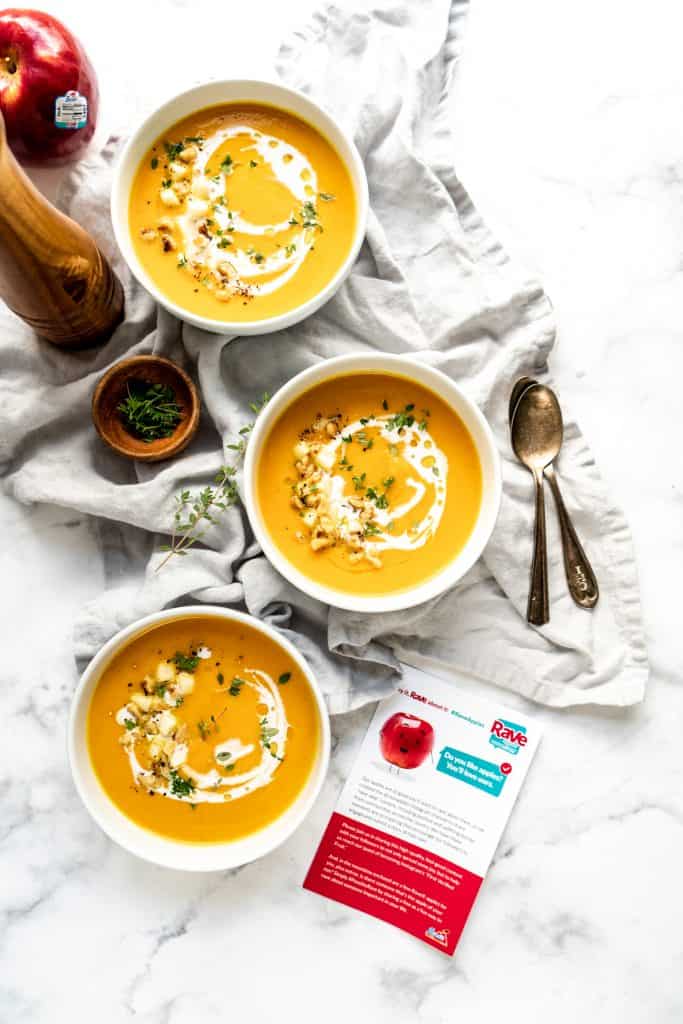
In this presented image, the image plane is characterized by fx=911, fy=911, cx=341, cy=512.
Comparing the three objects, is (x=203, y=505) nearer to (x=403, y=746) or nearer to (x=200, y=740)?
(x=200, y=740)

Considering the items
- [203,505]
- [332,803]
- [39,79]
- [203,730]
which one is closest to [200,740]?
[203,730]

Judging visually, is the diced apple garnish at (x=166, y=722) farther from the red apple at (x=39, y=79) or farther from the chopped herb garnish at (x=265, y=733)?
the red apple at (x=39, y=79)

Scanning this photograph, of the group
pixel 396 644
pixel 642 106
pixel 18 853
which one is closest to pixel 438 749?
pixel 396 644

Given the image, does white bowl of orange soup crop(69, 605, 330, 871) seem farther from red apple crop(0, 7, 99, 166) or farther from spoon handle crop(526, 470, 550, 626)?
red apple crop(0, 7, 99, 166)

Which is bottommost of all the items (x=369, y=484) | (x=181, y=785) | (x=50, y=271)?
(x=181, y=785)

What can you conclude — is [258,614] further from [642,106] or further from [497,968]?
[642,106]

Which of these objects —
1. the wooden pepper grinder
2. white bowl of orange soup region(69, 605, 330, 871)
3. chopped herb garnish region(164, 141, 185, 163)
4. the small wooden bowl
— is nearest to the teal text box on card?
white bowl of orange soup region(69, 605, 330, 871)
